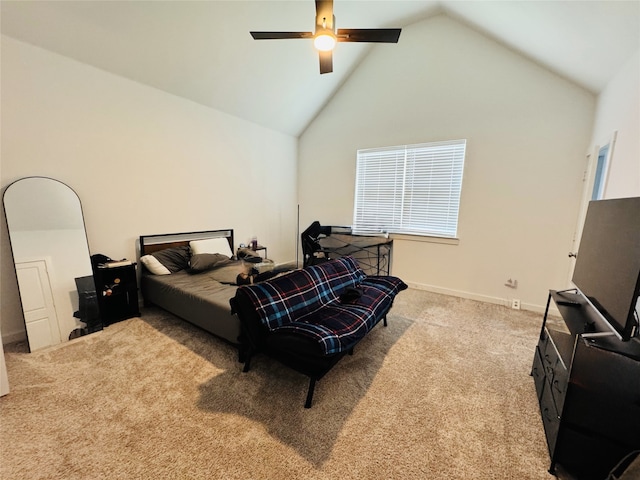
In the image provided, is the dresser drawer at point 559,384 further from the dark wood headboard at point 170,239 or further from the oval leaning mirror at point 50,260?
the dark wood headboard at point 170,239

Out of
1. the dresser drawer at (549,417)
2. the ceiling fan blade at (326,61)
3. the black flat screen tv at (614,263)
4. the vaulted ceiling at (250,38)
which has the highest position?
the vaulted ceiling at (250,38)

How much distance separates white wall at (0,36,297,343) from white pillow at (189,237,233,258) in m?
0.26

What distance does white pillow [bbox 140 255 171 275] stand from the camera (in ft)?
9.88

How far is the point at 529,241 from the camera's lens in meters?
3.20

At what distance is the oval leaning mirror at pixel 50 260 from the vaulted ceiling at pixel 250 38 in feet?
4.44

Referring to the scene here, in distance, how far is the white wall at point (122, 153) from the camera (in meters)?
2.27

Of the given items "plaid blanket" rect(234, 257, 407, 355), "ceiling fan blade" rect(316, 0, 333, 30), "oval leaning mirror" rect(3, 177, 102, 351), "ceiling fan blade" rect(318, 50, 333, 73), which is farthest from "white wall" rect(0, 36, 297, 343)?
"ceiling fan blade" rect(316, 0, 333, 30)

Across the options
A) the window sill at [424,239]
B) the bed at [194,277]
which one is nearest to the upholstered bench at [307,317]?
the bed at [194,277]

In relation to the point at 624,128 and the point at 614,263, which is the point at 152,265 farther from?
the point at 624,128

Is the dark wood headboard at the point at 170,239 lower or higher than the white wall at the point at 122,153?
lower

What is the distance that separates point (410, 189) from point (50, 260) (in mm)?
4363

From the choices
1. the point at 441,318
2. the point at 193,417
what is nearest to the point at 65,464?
the point at 193,417

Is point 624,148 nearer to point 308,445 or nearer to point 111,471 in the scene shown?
point 308,445

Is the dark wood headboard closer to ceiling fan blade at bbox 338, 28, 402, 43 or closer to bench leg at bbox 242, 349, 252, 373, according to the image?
bench leg at bbox 242, 349, 252, 373
